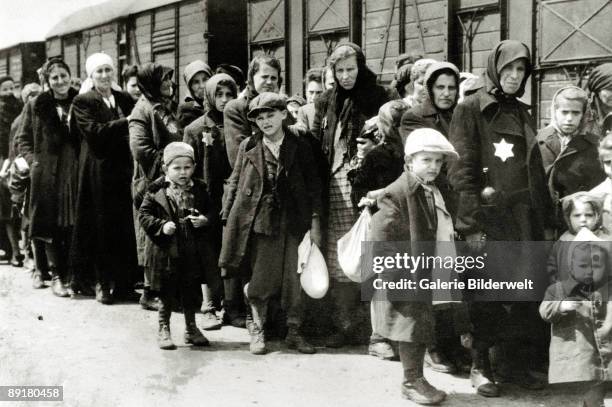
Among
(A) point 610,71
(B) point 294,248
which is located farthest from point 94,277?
(A) point 610,71

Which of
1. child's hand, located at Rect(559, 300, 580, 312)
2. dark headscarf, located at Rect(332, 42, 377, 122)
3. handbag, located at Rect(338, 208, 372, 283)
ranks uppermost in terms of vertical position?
dark headscarf, located at Rect(332, 42, 377, 122)

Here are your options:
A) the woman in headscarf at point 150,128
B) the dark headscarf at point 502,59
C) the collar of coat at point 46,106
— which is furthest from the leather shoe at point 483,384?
the collar of coat at point 46,106

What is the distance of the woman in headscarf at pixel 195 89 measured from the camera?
613 centimetres

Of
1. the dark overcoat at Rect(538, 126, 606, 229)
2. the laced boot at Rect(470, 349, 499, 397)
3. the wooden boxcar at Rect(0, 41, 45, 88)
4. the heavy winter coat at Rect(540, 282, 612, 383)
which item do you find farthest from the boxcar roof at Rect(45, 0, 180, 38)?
Result: the heavy winter coat at Rect(540, 282, 612, 383)

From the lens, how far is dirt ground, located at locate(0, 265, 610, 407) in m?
3.84

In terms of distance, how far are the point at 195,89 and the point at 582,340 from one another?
3896mm

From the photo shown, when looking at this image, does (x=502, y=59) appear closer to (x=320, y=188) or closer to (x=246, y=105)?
(x=320, y=188)

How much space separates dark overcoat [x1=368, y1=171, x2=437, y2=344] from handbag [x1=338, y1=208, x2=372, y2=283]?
535mm

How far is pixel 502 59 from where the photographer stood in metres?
3.93

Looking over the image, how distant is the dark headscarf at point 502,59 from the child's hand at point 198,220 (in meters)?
2.08

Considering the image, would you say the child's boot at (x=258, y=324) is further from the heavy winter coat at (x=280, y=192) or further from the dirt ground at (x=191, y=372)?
the heavy winter coat at (x=280, y=192)

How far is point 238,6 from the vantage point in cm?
1388

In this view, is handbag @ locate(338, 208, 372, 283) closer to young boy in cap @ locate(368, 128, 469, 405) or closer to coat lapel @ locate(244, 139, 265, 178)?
young boy in cap @ locate(368, 128, 469, 405)

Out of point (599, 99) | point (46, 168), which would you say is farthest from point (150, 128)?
point (599, 99)
